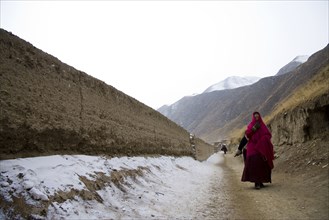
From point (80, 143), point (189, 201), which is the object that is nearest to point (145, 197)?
point (189, 201)

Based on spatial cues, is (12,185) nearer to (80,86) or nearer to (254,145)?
(80,86)

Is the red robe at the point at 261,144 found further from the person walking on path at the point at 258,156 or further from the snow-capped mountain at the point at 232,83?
the snow-capped mountain at the point at 232,83

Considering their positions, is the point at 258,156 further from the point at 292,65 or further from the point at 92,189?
the point at 292,65

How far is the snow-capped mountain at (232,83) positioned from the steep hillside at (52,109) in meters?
149

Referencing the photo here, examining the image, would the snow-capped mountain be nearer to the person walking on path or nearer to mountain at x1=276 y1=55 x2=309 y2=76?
mountain at x1=276 y1=55 x2=309 y2=76

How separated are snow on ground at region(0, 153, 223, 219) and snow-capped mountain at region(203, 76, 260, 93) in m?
149

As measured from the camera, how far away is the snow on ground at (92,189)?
3.06 meters

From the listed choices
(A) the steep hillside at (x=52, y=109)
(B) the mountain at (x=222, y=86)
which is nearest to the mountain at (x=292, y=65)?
(B) the mountain at (x=222, y=86)

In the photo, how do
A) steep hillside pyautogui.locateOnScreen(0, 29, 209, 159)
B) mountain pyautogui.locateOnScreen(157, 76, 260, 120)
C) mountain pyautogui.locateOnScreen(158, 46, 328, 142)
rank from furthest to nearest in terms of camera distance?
mountain pyautogui.locateOnScreen(157, 76, 260, 120)
mountain pyautogui.locateOnScreen(158, 46, 328, 142)
steep hillside pyautogui.locateOnScreen(0, 29, 209, 159)

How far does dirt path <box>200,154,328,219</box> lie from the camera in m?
4.55

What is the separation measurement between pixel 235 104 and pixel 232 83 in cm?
6470

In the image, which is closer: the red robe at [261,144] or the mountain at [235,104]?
the red robe at [261,144]

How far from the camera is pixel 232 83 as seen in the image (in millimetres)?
160375

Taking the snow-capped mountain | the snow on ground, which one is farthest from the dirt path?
the snow-capped mountain
